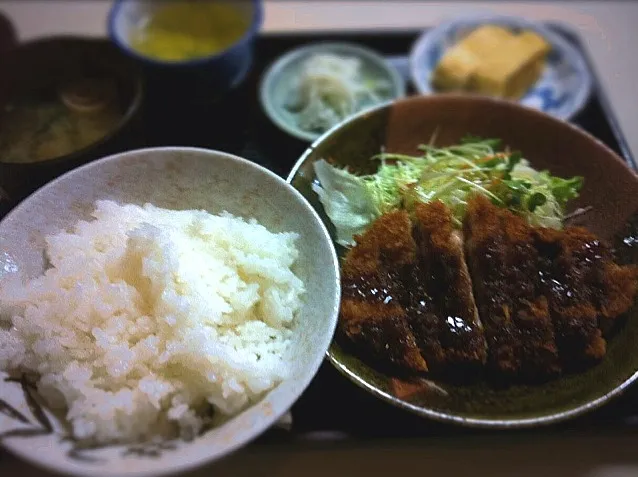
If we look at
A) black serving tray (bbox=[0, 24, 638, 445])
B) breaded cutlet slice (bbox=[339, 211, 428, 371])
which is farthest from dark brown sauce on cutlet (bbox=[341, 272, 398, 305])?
black serving tray (bbox=[0, 24, 638, 445])

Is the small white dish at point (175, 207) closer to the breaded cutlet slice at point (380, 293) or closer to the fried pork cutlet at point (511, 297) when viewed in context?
the breaded cutlet slice at point (380, 293)

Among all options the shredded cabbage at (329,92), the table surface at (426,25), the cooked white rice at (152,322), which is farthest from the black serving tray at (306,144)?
the cooked white rice at (152,322)

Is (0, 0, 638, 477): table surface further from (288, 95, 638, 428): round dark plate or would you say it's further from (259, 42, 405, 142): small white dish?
(259, 42, 405, 142): small white dish

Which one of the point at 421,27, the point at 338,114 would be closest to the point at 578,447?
the point at 338,114

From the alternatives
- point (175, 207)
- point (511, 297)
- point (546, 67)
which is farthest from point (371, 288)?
point (546, 67)

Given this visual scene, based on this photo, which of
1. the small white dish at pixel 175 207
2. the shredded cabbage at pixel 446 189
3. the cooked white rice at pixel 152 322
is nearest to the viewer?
the small white dish at pixel 175 207

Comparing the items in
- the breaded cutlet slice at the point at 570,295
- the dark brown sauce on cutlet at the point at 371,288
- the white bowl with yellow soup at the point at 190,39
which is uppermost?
the white bowl with yellow soup at the point at 190,39

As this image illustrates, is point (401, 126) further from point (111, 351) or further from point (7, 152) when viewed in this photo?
point (7, 152)
